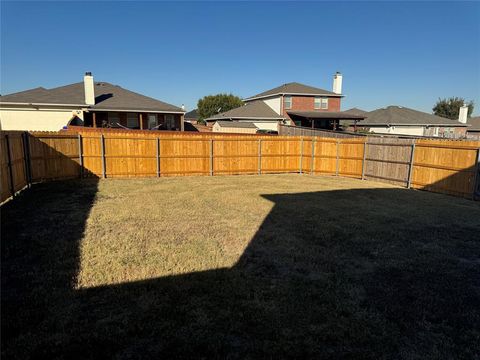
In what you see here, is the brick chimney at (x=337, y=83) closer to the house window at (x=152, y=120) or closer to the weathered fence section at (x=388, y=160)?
the house window at (x=152, y=120)

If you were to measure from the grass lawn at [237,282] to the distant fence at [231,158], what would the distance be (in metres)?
3.41

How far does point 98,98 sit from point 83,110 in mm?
2663

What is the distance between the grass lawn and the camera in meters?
3.47

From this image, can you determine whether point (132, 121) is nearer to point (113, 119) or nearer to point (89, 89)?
point (113, 119)

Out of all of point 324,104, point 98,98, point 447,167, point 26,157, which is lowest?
point 447,167

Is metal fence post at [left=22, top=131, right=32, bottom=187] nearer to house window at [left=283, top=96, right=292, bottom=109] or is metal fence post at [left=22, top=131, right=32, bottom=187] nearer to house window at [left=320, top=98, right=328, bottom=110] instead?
house window at [left=283, top=96, right=292, bottom=109]

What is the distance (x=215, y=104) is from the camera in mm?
70500

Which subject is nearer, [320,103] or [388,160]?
[388,160]

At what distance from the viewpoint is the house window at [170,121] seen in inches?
1162

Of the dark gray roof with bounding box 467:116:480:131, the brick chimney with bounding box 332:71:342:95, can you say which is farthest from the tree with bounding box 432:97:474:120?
the brick chimney with bounding box 332:71:342:95

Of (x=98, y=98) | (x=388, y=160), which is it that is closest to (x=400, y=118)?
(x=388, y=160)

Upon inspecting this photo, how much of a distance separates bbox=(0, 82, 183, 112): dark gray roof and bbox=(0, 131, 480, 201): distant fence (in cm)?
1214

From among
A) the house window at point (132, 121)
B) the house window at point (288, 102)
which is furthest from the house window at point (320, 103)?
the house window at point (132, 121)

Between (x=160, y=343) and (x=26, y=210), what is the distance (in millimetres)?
7044
